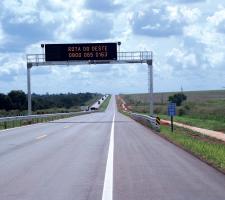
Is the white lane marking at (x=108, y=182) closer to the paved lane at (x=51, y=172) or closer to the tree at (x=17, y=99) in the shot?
the paved lane at (x=51, y=172)

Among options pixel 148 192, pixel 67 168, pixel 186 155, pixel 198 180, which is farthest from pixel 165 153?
pixel 148 192

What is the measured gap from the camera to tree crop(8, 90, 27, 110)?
11488 cm

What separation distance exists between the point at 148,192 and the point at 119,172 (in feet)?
10.7

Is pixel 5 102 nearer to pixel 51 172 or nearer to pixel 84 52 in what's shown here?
pixel 84 52

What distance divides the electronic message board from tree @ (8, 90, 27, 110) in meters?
56.3

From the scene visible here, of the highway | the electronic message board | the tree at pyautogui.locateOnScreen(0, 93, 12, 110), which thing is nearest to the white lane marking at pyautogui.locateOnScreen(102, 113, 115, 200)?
the highway

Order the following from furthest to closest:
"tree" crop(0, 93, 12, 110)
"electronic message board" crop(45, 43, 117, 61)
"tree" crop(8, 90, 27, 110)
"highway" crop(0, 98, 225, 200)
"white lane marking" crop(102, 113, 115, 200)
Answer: "tree" crop(8, 90, 27, 110) → "tree" crop(0, 93, 12, 110) → "electronic message board" crop(45, 43, 117, 61) → "highway" crop(0, 98, 225, 200) → "white lane marking" crop(102, 113, 115, 200)

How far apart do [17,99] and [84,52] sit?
60566mm

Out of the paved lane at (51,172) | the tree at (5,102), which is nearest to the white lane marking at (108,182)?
the paved lane at (51,172)

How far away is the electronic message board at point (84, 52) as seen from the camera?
192 ft

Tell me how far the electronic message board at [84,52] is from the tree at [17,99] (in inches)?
2218

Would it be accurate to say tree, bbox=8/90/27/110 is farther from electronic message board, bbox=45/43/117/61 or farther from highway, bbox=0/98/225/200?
highway, bbox=0/98/225/200

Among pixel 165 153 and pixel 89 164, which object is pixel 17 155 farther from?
pixel 165 153

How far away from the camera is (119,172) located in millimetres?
14516
